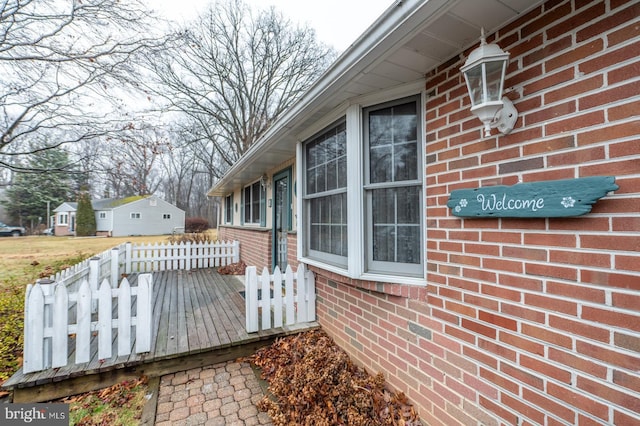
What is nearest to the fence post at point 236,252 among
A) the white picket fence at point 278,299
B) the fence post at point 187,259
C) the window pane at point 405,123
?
the fence post at point 187,259

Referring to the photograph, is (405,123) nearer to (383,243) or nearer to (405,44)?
(405,44)

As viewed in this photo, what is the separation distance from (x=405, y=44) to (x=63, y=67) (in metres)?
7.95

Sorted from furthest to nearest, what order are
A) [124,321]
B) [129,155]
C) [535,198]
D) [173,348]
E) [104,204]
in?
[104,204]
[129,155]
[173,348]
[124,321]
[535,198]

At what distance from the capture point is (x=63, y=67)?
247 inches

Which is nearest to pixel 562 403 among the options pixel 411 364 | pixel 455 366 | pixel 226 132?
pixel 455 366

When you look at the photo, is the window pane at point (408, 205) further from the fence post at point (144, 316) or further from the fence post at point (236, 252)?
the fence post at point (236, 252)

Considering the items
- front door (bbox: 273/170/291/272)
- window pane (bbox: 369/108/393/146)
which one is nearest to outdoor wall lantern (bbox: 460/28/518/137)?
window pane (bbox: 369/108/393/146)

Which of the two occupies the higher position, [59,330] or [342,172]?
[342,172]

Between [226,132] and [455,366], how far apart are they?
58.5 feet

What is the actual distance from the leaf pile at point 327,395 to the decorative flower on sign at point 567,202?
6.38 ft

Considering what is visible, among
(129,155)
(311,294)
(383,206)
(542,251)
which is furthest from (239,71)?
(542,251)

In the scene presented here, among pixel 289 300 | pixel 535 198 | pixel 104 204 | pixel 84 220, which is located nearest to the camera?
pixel 535 198

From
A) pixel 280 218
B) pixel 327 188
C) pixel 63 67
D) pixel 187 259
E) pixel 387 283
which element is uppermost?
pixel 63 67

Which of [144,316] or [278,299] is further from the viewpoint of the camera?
[278,299]
